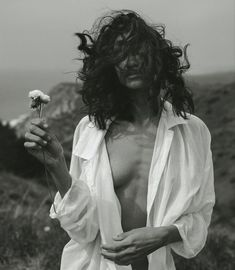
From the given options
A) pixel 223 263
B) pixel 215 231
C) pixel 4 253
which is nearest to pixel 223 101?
pixel 215 231

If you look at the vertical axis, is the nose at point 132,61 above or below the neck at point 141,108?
above

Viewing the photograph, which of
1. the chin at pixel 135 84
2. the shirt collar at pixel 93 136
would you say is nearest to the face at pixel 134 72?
the chin at pixel 135 84

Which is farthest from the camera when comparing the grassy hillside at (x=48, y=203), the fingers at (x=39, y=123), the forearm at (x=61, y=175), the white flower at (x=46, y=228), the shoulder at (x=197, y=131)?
the white flower at (x=46, y=228)

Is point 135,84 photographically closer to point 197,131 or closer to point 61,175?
point 197,131

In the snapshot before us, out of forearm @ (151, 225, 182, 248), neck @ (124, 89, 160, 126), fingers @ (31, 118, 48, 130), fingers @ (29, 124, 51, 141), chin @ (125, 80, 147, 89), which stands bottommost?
forearm @ (151, 225, 182, 248)

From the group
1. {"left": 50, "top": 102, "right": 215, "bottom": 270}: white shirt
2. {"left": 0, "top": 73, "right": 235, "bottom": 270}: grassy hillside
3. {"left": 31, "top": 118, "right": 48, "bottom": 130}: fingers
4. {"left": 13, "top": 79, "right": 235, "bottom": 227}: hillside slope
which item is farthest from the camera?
{"left": 13, "top": 79, "right": 235, "bottom": 227}: hillside slope

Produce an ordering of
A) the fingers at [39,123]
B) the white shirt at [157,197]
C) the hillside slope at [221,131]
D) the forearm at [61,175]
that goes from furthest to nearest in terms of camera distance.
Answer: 1. the hillside slope at [221,131]
2. the white shirt at [157,197]
3. the forearm at [61,175]
4. the fingers at [39,123]

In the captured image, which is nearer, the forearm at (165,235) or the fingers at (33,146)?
the fingers at (33,146)

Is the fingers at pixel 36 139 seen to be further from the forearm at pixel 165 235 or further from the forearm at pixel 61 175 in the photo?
the forearm at pixel 165 235

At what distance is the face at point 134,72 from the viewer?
2248 mm

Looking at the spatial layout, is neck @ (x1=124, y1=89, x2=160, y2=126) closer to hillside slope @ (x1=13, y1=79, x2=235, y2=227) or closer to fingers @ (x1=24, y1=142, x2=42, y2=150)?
fingers @ (x1=24, y1=142, x2=42, y2=150)

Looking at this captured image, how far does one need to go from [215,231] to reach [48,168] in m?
3.25

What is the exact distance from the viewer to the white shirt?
222 centimetres

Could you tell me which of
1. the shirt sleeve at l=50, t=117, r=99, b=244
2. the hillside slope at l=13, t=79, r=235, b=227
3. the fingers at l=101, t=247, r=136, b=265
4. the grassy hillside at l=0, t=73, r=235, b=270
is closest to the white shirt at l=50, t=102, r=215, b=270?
the shirt sleeve at l=50, t=117, r=99, b=244
